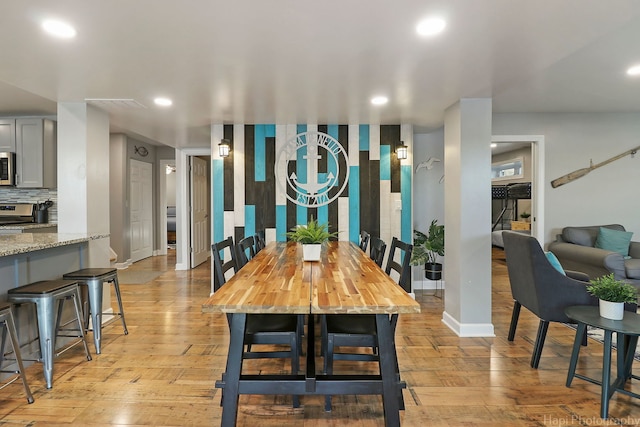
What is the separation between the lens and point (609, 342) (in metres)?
2.00

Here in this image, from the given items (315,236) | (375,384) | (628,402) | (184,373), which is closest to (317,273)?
(315,236)

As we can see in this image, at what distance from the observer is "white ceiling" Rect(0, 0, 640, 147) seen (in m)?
1.77

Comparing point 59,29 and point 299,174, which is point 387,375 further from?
point 299,174

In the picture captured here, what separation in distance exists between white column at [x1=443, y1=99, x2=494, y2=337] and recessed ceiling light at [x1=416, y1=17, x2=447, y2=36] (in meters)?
1.42

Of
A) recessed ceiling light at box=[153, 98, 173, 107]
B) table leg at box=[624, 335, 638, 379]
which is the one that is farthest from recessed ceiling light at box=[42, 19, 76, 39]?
table leg at box=[624, 335, 638, 379]

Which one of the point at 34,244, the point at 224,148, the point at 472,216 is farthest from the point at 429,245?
the point at 34,244

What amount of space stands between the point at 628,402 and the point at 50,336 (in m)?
3.55

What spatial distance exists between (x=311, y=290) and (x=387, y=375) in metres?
0.51

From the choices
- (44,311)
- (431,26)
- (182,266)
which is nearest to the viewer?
(431,26)

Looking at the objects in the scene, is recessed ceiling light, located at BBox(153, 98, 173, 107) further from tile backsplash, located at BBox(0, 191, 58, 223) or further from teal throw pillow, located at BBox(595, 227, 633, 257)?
teal throw pillow, located at BBox(595, 227, 633, 257)

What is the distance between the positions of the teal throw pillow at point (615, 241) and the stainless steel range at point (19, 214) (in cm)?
699

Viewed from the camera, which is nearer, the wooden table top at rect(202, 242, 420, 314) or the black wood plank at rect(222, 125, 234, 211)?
the wooden table top at rect(202, 242, 420, 314)

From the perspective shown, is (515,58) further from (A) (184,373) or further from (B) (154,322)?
(B) (154,322)

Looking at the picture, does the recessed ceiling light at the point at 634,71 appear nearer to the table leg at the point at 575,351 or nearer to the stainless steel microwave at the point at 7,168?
the table leg at the point at 575,351
